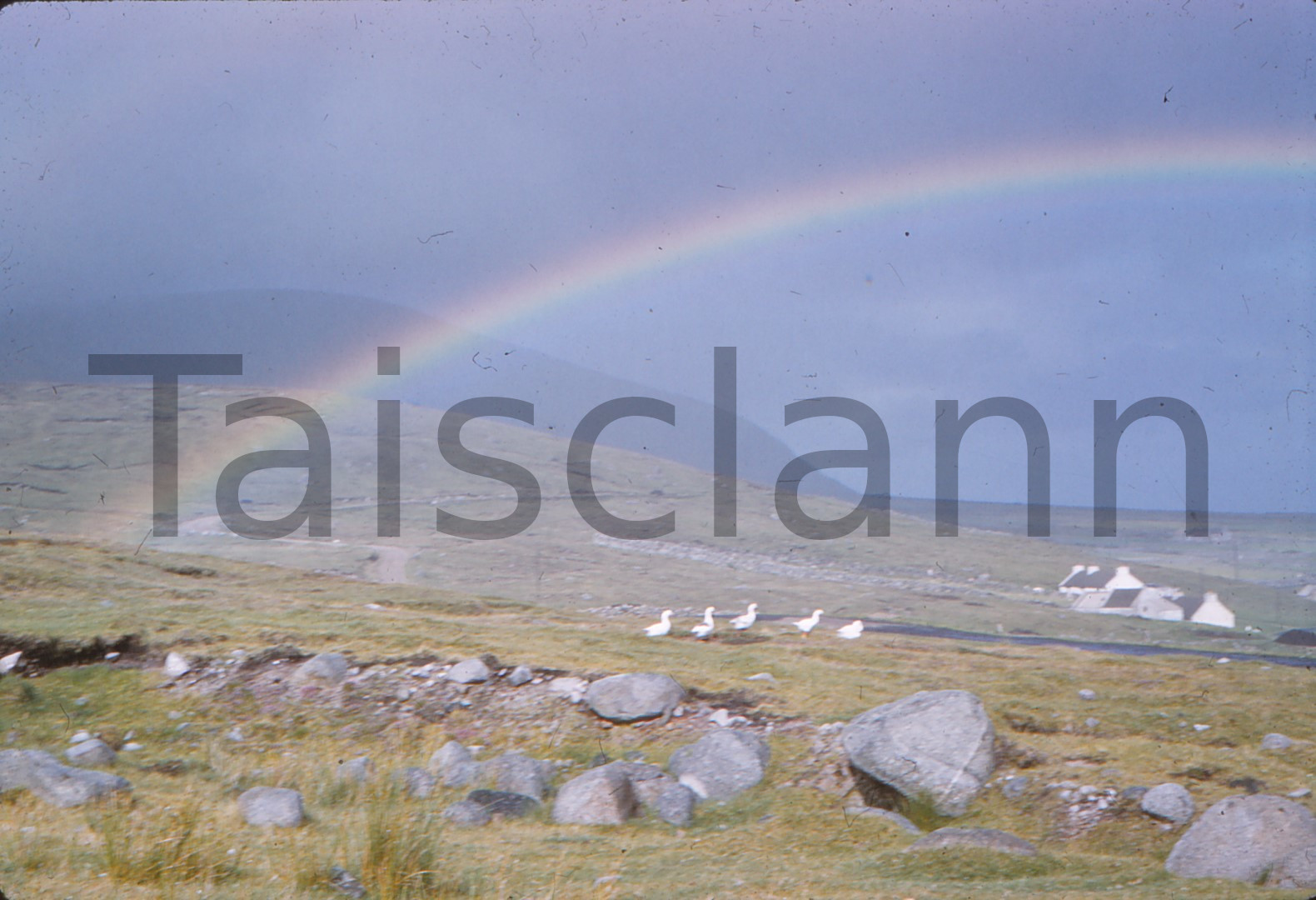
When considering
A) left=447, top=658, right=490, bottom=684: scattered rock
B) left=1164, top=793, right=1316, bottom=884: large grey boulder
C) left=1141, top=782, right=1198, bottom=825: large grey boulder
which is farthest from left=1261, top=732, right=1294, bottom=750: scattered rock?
left=447, top=658, right=490, bottom=684: scattered rock

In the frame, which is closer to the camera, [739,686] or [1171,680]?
[739,686]

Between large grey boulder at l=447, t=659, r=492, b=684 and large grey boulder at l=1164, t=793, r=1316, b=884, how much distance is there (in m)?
8.42

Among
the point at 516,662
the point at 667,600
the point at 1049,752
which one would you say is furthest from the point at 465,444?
the point at 1049,752

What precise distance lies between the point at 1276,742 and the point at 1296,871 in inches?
184

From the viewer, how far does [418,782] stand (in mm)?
8945

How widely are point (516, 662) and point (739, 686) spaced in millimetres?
3317

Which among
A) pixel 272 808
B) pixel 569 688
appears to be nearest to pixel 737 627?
pixel 569 688

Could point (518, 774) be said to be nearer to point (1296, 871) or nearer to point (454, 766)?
point (454, 766)

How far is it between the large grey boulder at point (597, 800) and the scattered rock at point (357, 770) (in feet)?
7.10

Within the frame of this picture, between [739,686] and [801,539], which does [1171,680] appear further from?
[801,539]

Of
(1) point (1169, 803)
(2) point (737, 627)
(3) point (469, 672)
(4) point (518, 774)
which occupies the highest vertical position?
(3) point (469, 672)

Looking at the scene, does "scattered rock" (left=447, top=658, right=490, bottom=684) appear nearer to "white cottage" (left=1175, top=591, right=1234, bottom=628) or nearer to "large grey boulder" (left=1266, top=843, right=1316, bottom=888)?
"large grey boulder" (left=1266, top=843, right=1316, bottom=888)

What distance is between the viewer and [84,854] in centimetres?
657

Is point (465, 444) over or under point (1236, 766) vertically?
over
